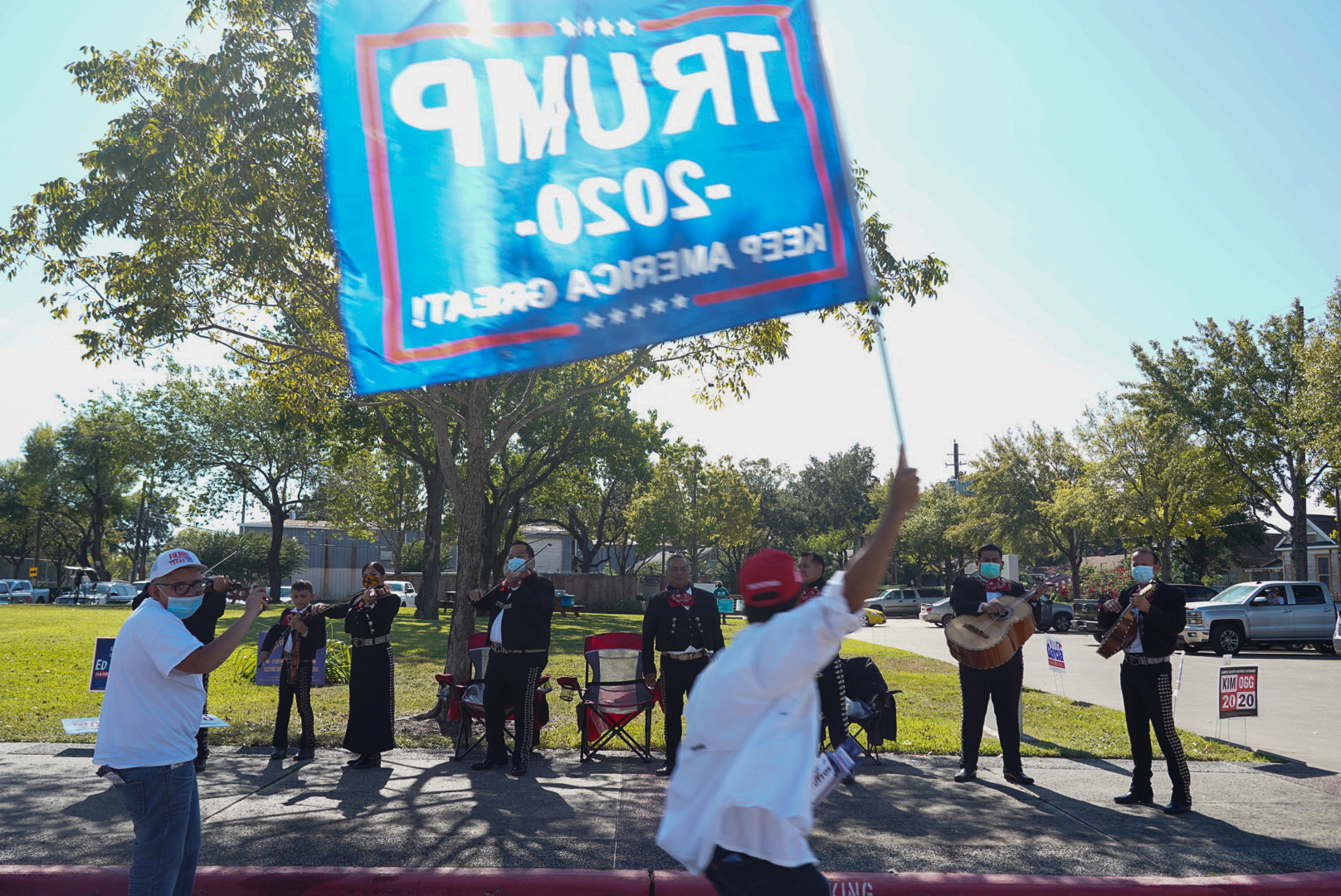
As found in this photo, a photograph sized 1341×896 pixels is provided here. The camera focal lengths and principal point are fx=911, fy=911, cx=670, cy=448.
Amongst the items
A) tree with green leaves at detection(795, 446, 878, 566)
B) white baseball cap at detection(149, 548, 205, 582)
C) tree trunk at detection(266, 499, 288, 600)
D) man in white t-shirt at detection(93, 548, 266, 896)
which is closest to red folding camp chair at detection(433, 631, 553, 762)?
man in white t-shirt at detection(93, 548, 266, 896)

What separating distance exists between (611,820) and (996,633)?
12.3 ft

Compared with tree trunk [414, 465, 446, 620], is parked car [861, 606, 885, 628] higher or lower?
lower

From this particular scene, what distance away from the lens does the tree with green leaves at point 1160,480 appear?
36.0 metres

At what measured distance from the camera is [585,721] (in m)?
8.93

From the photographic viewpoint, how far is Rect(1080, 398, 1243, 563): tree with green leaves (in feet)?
118

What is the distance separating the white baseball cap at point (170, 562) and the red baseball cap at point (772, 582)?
8.90 ft

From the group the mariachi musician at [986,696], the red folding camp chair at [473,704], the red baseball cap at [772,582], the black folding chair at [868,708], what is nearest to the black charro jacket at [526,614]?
the red folding camp chair at [473,704]

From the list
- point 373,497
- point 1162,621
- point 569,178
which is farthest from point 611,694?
point 373,497

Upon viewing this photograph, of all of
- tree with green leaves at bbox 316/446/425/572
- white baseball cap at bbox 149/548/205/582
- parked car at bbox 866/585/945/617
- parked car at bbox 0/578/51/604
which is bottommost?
parked car at bbox 866/585/945/617

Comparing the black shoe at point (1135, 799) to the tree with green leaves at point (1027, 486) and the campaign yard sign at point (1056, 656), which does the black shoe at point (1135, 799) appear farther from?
the tree with green leaves at point (1027, 486)

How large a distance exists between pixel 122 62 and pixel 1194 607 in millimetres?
25850

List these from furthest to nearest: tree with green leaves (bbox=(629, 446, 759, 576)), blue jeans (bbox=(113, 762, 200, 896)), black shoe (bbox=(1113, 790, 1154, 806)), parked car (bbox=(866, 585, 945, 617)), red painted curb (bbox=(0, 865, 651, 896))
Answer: tree with green leaves (bbox=(629, 446, 759, 576))
parked car (bbox=(866, 585, 945, 617))
black shoe (bbox=(1113, 790, 1154, 806))
red painted curb (bbox=(0, 865, 651, 896))
blue jeans (bbox=(113, 762, 200, 896))

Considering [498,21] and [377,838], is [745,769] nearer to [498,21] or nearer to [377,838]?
[498,21]

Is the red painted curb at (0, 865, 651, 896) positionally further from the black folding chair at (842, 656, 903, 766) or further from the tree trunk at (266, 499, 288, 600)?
the tree trunk at (266, 499, 288, 600)
